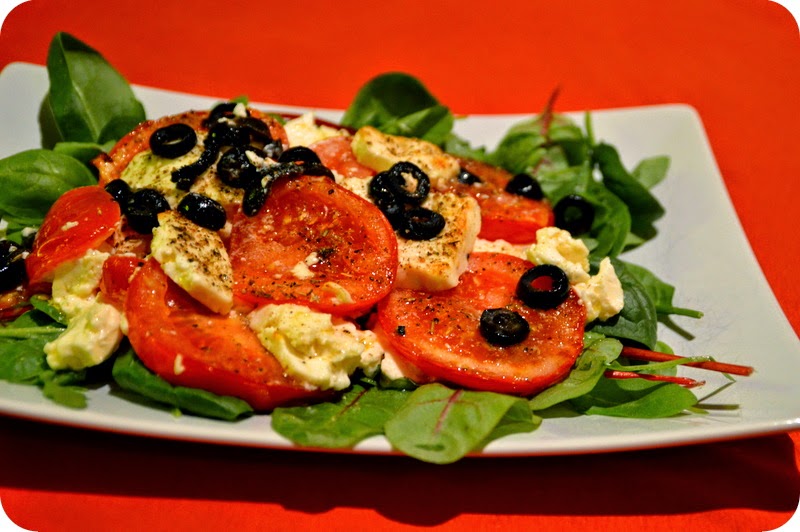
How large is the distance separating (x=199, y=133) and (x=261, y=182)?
0.54 m

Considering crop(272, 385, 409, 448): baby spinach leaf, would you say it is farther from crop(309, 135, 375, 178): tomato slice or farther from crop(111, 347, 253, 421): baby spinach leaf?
crop(309, 135, 375, 178): tomato slice

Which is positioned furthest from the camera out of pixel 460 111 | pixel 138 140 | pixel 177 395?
pixel 460 111

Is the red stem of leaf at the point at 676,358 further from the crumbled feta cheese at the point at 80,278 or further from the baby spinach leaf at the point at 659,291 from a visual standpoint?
the crumbled feta cheese at the point at 80,278

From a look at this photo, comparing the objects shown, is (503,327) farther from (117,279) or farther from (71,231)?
(71,231)

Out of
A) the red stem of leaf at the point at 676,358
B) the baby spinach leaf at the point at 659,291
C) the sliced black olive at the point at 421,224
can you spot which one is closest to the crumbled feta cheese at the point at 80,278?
the sliced black olive at the point at 421,224

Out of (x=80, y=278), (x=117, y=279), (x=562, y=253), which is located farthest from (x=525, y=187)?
(x=80, y=278)

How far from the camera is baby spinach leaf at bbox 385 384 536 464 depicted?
2.02 meters

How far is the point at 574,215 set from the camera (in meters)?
3.33

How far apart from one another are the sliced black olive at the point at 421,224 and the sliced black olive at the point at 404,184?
64 millimetres

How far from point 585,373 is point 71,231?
191 cm

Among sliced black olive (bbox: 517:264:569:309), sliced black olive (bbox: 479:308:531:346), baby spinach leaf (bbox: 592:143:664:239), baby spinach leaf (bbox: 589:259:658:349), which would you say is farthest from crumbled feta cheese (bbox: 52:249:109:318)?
baby spinach leaf (bbox: 592:143:664:239)

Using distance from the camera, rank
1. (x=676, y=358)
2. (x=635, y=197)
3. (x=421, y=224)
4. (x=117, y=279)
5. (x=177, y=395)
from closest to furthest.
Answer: (x=177, y=395) → (x=117, y=279) → (x=676, y=358) → (x=421, y=224) → (x=635, y=197)

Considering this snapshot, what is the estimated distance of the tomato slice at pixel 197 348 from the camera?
2.12 meters

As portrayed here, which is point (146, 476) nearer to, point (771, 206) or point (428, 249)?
point (428, 249)
